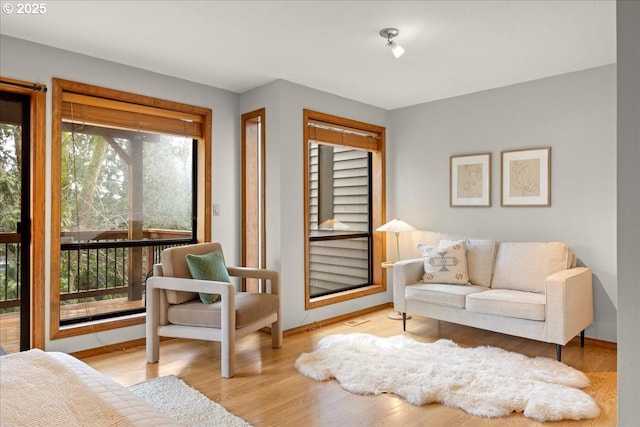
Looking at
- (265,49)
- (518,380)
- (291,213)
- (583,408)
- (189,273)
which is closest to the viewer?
(583,408)

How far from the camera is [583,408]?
2383 millimetres

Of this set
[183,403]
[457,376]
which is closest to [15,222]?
[183,403]

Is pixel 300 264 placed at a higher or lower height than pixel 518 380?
higher

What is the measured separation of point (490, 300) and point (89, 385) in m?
3.08

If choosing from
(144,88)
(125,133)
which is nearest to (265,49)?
(144,88)

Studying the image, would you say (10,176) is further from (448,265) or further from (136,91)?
(448,265)

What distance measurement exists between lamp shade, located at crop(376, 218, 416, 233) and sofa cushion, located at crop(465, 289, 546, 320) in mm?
1223

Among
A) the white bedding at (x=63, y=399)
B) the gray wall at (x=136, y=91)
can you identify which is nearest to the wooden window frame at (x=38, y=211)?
the gray wall at (x=136, y=91)

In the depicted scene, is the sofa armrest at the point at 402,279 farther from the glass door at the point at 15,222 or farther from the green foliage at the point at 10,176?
the green foliage at the point at 10,176

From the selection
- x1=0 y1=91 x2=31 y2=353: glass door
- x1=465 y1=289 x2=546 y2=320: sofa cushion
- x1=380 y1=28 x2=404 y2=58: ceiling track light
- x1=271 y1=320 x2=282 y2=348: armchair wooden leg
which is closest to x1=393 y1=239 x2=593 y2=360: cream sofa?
x1=465 y1=289 x2=546 y2=320: sofa cushion

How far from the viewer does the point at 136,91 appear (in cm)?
362

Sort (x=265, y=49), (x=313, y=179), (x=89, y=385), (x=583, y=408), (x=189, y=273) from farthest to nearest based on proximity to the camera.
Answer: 1. (x=313, y=179)
2. (x=189, y=273)
3. (x=265, y=49)
4. (x=583, y=408)
5. (x=89, y=385)

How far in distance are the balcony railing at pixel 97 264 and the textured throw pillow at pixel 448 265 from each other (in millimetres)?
2503

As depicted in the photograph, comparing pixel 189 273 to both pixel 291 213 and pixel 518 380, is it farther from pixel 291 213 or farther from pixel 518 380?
pixel 518 380
